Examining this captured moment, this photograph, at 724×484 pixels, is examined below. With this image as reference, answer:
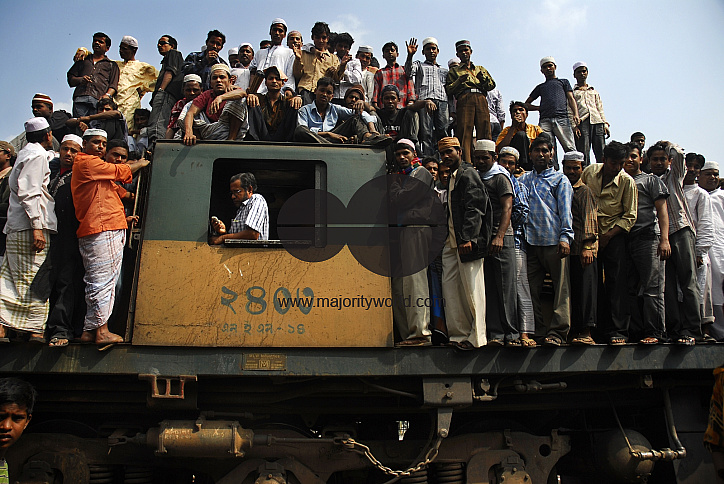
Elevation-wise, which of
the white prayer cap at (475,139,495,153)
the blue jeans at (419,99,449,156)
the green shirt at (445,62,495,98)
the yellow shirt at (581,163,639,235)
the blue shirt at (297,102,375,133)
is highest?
the green shirt at (445,62,495,98)

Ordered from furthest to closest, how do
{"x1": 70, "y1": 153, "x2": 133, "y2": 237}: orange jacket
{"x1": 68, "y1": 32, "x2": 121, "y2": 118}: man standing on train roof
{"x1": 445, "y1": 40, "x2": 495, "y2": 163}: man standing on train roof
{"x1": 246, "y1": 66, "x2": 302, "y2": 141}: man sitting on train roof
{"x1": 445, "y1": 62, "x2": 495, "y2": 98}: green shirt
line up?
{"x1": 445, "y1": 62, "x2": 495, "y2": 98}: green shirt < {"x1": 445, "y1": 40, "x2": 495, "y2": 163}: man standing on train roof < {"x1": 68, "y1": 32, "x2": 121, "y2": 118}: man standing on train roof < {"x1": 246, "y1": 66, "x2": 302, "y2": 141}: man sitting on train roof < {"x1": 70, "y1": 153, "x2": 133, "y2": 237}: orange jacket

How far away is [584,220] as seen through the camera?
5.00 meters

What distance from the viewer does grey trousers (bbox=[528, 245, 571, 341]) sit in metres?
4.73

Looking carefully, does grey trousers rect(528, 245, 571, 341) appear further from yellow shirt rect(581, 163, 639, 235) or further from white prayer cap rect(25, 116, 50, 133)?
white prayer cap rect(25, 116, 50, 133)

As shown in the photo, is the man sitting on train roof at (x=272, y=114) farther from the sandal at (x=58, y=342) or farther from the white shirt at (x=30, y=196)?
the sandal at (x=58, y=342)

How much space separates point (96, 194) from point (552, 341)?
12.3 feet

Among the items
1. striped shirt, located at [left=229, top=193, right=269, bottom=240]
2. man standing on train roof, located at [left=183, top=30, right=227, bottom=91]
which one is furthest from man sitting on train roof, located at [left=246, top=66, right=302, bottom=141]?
man standing on train roof, located at [left=183, top=30, right=227, bottom=91]

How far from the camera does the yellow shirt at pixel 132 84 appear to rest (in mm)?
7859

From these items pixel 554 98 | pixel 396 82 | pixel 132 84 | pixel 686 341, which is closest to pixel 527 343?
pixel 686 341

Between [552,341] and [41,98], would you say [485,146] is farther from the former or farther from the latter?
[41,98]

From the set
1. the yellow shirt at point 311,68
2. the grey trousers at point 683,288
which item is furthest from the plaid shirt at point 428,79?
the grey trousers at point 683,288

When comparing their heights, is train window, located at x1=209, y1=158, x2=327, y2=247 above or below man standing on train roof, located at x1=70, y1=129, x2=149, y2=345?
above

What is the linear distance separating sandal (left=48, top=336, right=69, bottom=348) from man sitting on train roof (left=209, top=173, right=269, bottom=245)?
1243mm

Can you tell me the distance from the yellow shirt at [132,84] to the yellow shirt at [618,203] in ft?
19.7
